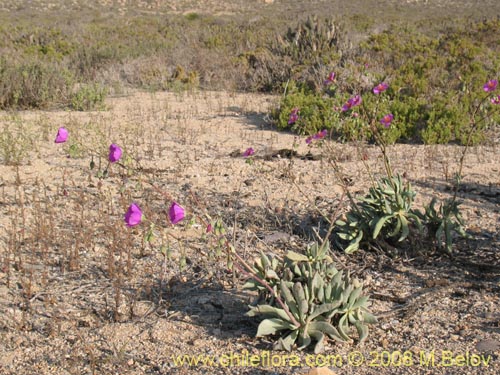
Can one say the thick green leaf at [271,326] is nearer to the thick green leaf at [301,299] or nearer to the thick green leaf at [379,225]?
the thick green leaf at [301,299]

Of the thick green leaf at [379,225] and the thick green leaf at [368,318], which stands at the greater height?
the thick green leaf at [379,225]

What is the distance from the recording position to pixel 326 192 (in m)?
5.12

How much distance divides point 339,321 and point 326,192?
2284 mm

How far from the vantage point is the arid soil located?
2.87 metres

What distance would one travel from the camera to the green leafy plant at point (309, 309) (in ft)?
9.41

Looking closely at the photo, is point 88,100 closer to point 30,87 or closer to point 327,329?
point 30,87

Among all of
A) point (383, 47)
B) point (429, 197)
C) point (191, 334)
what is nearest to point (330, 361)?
point (191, 334)

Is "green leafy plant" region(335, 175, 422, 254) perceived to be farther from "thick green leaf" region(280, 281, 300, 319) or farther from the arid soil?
"thick green leaf" region(280, 281, 300, 319)

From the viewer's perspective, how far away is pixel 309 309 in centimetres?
294

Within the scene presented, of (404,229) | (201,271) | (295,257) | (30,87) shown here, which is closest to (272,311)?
(295,257)

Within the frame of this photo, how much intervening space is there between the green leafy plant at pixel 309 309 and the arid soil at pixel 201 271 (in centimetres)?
8

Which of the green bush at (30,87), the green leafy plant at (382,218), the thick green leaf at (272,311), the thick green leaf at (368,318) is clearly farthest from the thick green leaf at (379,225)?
the green bush at (30,87)

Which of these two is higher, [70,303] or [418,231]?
[418,231]

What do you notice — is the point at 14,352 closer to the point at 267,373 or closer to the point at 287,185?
the point at 267,373
